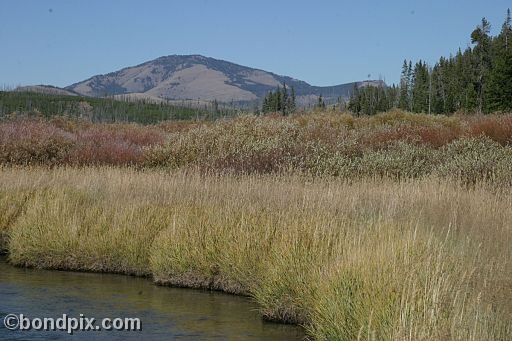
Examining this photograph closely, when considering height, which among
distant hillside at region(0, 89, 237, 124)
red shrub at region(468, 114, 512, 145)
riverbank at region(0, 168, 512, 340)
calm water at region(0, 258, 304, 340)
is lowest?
calm water at region(0, 258, 304, 340)

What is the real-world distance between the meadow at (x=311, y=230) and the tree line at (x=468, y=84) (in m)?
40.7

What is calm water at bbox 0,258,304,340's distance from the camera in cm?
911

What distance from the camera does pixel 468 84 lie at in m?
82.2

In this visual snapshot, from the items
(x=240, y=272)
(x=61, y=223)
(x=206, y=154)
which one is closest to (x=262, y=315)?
(x=240, y=272)

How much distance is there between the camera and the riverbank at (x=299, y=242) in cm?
702

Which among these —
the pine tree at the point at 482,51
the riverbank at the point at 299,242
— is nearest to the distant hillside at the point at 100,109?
the pine tree at the point at 482,51

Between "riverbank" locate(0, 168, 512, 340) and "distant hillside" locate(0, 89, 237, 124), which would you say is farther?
"distant hillside" locate(0, 89, 237, 124)

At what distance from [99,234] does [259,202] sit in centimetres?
325

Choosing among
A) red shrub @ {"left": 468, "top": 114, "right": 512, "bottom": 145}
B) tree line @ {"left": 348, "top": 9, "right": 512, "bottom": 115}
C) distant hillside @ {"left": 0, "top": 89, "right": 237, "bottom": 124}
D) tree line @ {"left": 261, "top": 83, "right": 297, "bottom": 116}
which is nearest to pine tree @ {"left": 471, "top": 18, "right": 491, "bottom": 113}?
tree line @ {"left": 348, "top": 9, "right": 512, "bottom": 115}

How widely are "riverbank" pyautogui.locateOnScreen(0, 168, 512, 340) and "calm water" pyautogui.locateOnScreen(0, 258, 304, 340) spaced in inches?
17.2

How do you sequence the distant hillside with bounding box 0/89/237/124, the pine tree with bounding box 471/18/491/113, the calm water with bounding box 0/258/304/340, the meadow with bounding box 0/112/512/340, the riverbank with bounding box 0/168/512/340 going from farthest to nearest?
the distant hillside with bounding box 0/89/237/124, the pine tree with bounding box 471/18/491/113, the calm water with bounding box 0/258/304/340, the meadow with bounding box 0/112/512/340, the riverbank with bounding box 0/168/512/340

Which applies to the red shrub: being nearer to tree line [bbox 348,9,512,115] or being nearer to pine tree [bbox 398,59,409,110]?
tree line [bbox 348,9,512,115]

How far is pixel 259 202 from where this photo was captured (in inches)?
540

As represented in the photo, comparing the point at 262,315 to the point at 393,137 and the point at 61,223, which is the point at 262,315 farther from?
the point at 393,137
